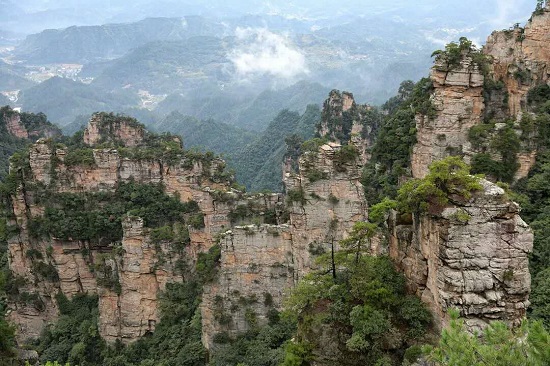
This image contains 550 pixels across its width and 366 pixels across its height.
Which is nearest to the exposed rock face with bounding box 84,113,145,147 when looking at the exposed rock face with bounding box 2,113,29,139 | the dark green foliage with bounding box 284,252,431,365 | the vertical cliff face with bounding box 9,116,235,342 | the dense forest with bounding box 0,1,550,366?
the dense forest with bounding box 0,1,550,366

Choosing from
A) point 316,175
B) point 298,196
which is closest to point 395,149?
point 316,175

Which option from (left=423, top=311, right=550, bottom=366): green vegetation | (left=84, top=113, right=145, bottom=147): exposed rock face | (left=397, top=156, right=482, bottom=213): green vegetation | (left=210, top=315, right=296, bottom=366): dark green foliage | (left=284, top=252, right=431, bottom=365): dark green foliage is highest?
(left=84, top=113, right=145, bottom=147): exposed rock face

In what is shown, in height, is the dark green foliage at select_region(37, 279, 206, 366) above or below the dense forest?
below

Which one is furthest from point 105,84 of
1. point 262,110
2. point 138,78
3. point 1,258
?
point 1,258

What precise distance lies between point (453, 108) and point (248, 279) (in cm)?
1330

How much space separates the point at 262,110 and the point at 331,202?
128 m

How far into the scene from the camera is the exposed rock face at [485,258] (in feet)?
36.8

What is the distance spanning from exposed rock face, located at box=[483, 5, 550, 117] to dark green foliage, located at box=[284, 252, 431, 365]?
18205 millimetres

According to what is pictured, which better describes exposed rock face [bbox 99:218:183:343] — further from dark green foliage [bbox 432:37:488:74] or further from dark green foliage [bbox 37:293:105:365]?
dark green foliage [bbox 432:37:488:74]

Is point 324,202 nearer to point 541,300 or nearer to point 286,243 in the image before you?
point 286,243

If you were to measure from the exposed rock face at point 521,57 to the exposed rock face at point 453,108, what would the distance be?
9.77ft

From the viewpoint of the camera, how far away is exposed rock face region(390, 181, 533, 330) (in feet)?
36.8

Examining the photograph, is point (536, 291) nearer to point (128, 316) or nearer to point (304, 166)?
point (304, 166)

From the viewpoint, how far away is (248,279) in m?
22.9
